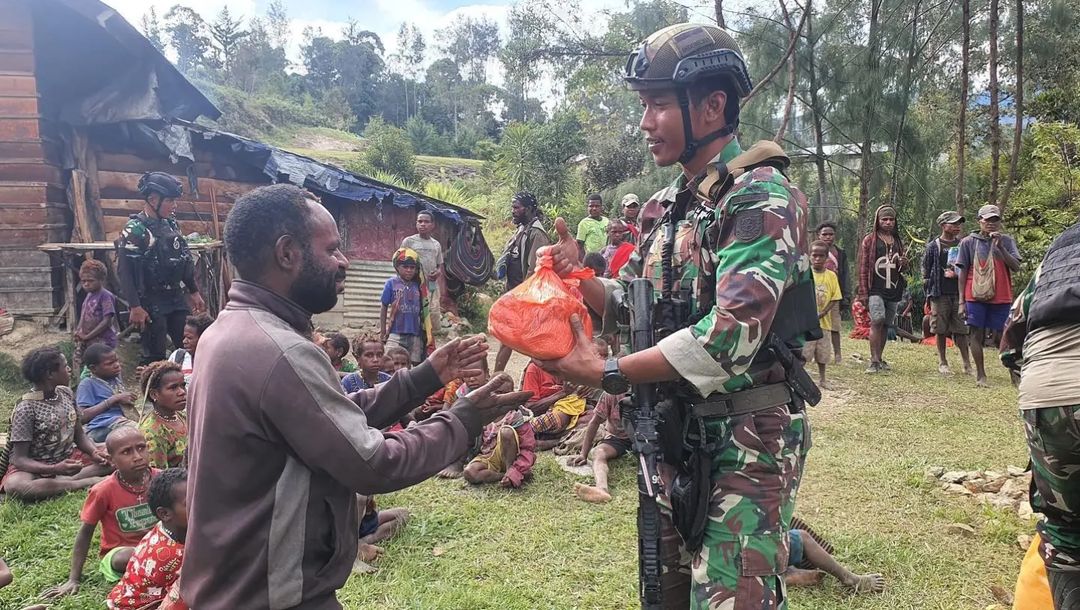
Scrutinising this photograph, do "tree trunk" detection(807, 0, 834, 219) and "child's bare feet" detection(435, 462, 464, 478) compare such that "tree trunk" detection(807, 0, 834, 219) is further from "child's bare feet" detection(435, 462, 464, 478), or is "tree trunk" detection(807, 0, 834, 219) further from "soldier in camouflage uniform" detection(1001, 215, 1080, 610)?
"soldier in camouflage uniform" detection(1001, 215, 1080, 610)

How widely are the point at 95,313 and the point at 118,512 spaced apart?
4.02m

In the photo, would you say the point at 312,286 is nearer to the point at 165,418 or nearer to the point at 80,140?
the point at 165,418

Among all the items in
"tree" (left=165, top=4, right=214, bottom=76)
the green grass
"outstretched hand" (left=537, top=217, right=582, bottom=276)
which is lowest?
the green grass

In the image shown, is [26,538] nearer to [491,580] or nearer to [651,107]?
[491,580]

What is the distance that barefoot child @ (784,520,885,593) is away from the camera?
3496mm

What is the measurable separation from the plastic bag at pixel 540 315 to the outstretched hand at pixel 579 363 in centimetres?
2

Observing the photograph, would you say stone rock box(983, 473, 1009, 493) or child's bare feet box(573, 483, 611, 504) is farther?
child's bare feet box(573, 483, 611, 504)

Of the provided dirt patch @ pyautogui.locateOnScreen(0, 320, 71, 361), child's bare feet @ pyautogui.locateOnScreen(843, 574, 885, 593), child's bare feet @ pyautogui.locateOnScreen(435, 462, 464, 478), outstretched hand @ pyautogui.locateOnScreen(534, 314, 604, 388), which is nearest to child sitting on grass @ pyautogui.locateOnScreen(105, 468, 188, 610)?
outstretched hand @ pyautogui.locateOnScreen(534, 314, 604, 388)

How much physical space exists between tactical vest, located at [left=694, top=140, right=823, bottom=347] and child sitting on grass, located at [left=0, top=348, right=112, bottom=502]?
16.5 feet

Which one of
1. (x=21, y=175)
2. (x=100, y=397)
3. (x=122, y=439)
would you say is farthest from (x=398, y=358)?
(x=21, y=175)

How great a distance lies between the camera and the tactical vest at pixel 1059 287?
7.08 feet

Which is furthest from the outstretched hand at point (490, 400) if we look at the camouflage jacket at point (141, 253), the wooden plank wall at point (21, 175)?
the wooden plank wall at point (21, 175)

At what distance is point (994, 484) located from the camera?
190 inches

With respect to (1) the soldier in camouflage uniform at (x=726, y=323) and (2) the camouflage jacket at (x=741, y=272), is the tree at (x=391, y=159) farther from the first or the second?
(2) the camouflage jacket at (x=741, y=272)
